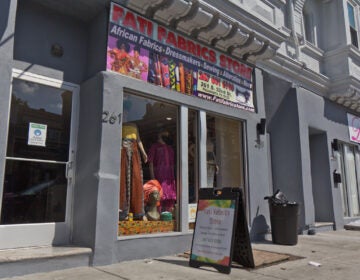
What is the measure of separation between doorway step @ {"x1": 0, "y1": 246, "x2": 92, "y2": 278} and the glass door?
0.29 metres

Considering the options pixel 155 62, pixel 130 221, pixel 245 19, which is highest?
pixel 245 19

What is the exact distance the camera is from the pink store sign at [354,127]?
1160 centimetres

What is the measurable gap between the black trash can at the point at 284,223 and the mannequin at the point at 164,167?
2.34m

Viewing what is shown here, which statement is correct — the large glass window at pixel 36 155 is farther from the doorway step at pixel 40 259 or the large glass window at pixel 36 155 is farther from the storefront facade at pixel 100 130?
the doorway step at pixel 40 259

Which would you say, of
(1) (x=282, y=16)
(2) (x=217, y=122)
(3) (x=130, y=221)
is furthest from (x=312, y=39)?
(3) (x=130, y=221)

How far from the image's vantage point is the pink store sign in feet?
38.1

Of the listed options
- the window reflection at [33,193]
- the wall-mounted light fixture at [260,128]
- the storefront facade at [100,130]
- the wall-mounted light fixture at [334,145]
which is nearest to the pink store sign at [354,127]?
the wall-mounted light fixture at [334,145]

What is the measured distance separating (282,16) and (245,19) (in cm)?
268

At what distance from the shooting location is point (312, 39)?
11.3 m

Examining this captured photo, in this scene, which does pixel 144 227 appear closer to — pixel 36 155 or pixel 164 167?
pixel 164 167

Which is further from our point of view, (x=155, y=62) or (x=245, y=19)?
(x=245, y=19)

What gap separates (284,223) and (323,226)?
287 centimetres

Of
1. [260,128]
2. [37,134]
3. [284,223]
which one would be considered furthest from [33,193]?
[260,128]

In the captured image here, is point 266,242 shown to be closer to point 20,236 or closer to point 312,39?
point 20,236
